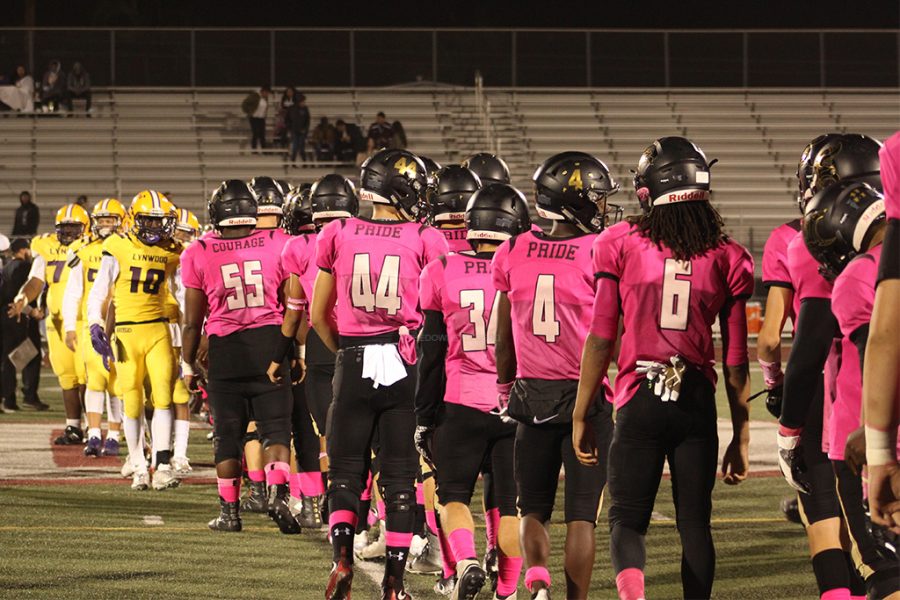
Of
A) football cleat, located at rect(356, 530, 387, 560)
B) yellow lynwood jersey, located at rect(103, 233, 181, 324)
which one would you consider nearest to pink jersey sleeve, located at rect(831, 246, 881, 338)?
football cleat, located at rect(356, 530, 387, 560)

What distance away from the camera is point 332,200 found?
8812 mm

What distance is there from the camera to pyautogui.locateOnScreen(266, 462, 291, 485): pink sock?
918 centimetres

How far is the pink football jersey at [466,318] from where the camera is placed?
660 centimetres

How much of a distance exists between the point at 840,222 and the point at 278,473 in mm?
5098

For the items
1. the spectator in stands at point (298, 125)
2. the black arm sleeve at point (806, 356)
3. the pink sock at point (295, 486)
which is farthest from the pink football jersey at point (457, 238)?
the spectator in stands at point (298, 125)

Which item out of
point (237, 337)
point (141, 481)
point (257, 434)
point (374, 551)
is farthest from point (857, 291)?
point (141, 481)

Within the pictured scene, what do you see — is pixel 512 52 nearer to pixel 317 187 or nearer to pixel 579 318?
pixel 317 187

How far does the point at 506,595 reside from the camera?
650cm

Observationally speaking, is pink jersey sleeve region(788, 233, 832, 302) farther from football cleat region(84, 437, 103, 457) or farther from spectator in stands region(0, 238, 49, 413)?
spectator in stands region(0, 238, 49, 413)

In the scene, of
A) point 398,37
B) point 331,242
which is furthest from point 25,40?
point 331,242

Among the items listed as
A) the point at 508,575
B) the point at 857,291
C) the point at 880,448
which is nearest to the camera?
the point at 880,448

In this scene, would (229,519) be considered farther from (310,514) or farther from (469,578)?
(469,578)

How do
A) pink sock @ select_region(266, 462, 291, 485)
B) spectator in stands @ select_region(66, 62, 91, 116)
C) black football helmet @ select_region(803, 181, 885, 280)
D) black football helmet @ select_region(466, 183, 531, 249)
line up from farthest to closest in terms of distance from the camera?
spectator in stands @ select_region(66, 62, 91, 116), pink sock @ select_region(266, 462, 291, 485), black football helmet @ select_region(466, 183, 531, 249), black football helmet @ select_region(803, 181, 885, 280)

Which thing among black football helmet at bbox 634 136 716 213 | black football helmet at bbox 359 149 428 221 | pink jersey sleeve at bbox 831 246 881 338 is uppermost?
black football helmet at bbox 359 149 428 221
